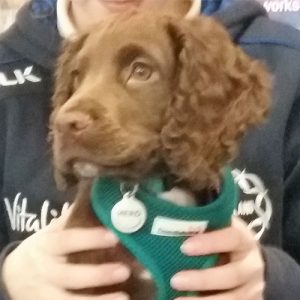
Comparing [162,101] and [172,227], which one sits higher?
[162,101]

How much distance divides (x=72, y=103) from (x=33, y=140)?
0.37 metres

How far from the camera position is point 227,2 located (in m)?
1.35

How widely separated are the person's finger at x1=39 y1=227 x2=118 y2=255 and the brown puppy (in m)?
0.02

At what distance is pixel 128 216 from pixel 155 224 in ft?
0.10

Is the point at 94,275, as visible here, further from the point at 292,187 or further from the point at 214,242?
the point at 292,187

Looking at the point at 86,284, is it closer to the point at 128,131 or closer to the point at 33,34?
the point at 128,131

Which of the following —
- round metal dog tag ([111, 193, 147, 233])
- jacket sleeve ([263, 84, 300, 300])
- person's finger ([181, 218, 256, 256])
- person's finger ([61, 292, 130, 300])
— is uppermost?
round metal dog tag ([111, 193, 147, 233])

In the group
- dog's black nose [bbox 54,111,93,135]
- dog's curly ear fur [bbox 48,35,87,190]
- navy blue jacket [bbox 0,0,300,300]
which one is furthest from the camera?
navy blue jacket [bbox 0,0,300,300]

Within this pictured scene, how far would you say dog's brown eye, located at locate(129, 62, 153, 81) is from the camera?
0.96 metres

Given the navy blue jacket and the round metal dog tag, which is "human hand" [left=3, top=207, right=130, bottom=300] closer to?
the round metal dog tag

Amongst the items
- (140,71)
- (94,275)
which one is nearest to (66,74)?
(140,71)

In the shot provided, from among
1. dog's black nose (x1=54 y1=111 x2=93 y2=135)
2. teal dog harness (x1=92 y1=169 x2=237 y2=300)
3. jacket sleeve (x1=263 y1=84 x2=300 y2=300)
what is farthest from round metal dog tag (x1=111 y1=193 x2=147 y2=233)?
jacket sleeve (x1=263 y1=84 x2=300 y2=300)

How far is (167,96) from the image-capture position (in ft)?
3.18

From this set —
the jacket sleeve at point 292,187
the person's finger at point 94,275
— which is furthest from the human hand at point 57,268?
the jacket sleeve at point 292,187
